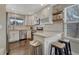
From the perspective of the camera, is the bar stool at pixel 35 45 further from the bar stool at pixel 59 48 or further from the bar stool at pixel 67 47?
the bar stool at pixel 67 47

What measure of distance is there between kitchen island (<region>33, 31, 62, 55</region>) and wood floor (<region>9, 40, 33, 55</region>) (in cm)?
15

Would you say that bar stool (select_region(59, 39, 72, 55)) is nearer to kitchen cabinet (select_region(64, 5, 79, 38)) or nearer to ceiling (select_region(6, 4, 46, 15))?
kitchen cabinet (select_region(64, 5, 79, 38))

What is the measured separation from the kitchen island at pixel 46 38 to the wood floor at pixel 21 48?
149mm

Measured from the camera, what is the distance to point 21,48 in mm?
1396

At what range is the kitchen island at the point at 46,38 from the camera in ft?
4.62

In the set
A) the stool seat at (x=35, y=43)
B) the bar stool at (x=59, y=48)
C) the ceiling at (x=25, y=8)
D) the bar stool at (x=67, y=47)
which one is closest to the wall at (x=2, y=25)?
the ceiling at (x=25, y=8)

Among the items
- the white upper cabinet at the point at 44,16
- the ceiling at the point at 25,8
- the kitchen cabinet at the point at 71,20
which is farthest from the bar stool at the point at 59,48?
the ceiling at the point at 25,8

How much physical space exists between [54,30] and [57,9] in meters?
0.28

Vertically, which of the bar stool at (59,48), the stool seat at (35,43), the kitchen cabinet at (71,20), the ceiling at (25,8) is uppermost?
the ceiling at (25,8)

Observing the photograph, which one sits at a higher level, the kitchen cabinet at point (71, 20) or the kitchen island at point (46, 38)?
the kitchen cabinet at point (71, 20)

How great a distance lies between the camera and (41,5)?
Result: 1414 millimetres
